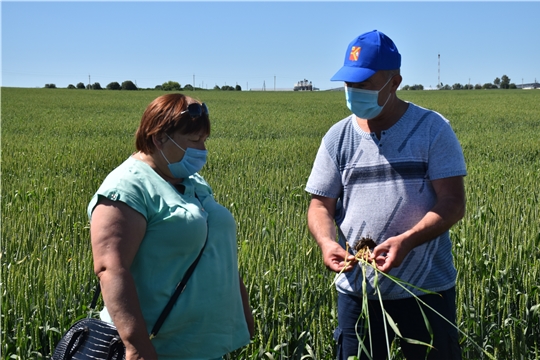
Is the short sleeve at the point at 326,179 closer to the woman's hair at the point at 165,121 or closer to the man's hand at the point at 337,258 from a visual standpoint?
the man's hand at the point at 337,258

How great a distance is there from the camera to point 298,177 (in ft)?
31.2

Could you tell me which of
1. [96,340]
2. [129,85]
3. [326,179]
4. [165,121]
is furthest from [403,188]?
[129,85]

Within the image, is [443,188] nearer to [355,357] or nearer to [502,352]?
[355,357]

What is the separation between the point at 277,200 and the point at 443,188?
517 centimetres

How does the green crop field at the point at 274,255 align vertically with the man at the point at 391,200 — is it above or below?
below

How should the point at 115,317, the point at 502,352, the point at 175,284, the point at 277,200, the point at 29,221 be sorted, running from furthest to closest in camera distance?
the point at 277,200 < the point at 29,221 < the point at 502,352 < the point at 175,284 < the point at 115,317

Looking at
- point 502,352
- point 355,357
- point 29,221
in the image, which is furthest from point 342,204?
point 29,221

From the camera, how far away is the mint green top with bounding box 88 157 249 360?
6.68ft

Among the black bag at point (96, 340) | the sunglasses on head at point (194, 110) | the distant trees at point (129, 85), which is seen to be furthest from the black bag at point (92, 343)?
the distant trees at point (129, 85)

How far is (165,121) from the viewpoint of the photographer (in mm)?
2135

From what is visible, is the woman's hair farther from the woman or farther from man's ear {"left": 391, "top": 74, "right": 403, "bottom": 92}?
man's ear {"left": 391, "top": 74, "right": 403, "bottom": 92}

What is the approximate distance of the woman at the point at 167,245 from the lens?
6.36 feet

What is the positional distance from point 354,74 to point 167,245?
3.43ft

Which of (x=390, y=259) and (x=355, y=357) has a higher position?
(x=390, y=259)
